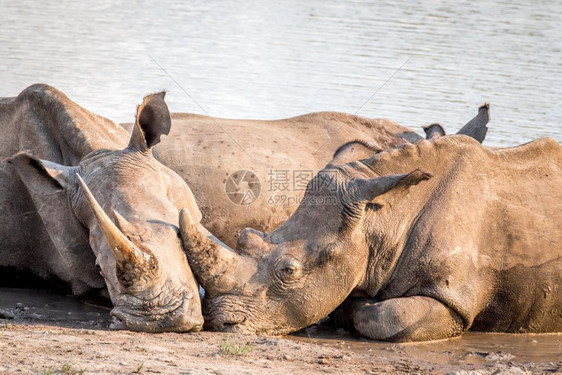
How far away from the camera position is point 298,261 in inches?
359

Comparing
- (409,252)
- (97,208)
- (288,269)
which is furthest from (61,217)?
(409,252)

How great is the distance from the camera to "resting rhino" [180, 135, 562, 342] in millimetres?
9062

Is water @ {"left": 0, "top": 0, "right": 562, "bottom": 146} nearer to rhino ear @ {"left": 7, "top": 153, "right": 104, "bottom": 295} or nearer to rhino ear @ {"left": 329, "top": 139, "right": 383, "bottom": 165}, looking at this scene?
rhino ear @ {"left": 329, "top": 139, "right": 383, "bottom": 165}

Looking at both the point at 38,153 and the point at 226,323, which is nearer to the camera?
the point at 226,323

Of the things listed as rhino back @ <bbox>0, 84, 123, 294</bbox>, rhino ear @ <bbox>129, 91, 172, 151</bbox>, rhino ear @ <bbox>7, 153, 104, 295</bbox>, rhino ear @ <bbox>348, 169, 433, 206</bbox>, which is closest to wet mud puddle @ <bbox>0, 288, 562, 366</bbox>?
rhino ear @ <bbox>7, 153, 104, 295</bbox>

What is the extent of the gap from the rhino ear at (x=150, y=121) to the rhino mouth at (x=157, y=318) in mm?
1741

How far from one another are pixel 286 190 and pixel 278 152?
17.3 inches

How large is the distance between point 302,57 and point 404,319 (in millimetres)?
12520

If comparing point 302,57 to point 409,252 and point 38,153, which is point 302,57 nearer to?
point 38,153

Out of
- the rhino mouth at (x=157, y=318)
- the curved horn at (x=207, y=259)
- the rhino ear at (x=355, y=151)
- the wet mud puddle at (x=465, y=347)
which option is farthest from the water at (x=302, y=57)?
the rhino mouth at (x=157, y=318)

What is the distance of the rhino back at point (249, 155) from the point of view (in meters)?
11.5

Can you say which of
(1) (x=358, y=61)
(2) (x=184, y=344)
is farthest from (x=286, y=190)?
(1) (x=358, y=61)

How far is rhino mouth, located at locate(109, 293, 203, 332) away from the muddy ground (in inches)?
3.1

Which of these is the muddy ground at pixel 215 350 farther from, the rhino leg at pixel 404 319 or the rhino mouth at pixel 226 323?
the rhino mouth at pixel 226 323
